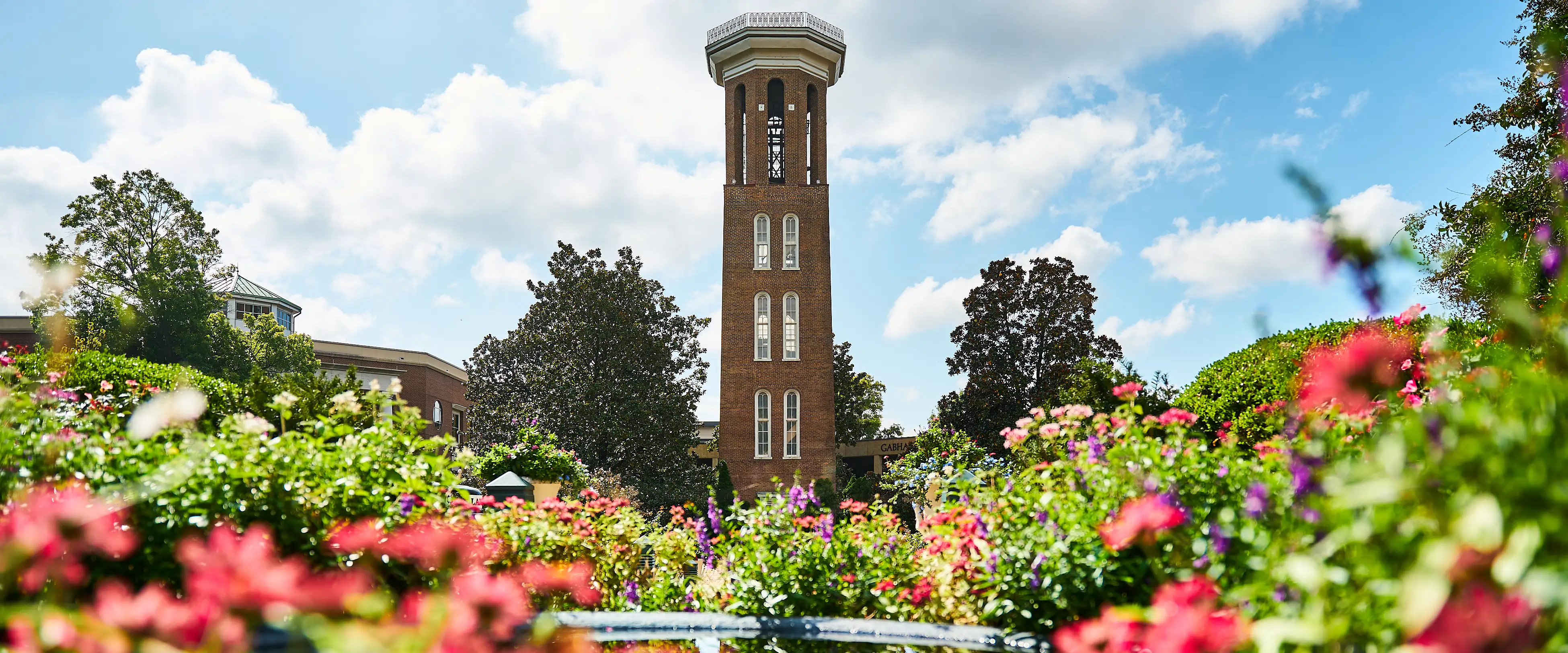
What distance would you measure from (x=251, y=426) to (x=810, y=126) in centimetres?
2324

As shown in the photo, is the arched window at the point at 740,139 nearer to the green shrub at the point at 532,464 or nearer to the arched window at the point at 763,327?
the arched window at the point at 763,327

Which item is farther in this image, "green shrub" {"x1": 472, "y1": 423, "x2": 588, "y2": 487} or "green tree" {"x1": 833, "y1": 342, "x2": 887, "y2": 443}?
"green tree" {"x1": 833, "y1": 342, "x2": 887, "y2": 443}

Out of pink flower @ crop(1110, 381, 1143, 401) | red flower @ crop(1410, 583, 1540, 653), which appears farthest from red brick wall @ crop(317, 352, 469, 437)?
red flower @ crop(1410, 583, 1540, 653)

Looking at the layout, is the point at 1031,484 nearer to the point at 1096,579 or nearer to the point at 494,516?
the point at 1096,579

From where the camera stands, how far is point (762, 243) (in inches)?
969

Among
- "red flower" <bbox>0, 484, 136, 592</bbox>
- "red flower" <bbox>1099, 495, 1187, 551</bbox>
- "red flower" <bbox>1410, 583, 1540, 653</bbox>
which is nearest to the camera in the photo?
"red flower" <bbox>1410, 583, 1540, 653</bbox>

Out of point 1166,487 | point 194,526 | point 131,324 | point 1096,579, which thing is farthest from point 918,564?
point 131,324

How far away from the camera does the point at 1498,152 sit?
11773 millimetres

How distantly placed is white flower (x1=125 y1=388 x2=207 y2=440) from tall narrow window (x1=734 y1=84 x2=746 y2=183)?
71.6 ft

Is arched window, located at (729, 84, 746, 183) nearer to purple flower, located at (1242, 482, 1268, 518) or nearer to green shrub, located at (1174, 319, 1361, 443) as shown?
green shrub, located at (1174, 319, 1361, 443)

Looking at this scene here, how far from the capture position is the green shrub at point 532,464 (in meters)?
12.7

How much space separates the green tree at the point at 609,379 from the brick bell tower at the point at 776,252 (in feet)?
4.68

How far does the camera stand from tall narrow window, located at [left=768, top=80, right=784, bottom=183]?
2558cm

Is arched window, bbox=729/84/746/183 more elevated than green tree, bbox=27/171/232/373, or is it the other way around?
arched window, bbox=729/84/746/183
